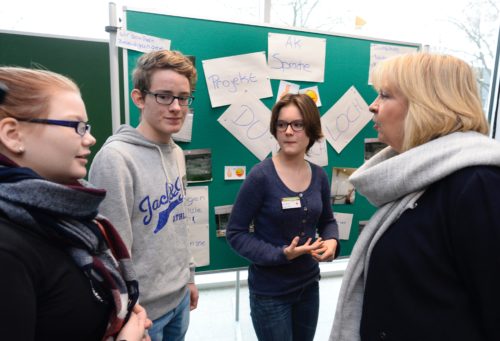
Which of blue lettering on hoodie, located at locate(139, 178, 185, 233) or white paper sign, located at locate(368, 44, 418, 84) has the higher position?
white paper sign, located at locate(368, 44, 418, 84)

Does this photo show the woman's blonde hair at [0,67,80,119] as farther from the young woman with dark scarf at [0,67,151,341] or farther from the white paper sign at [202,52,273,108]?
the white paper sign at [202,52,273,108]

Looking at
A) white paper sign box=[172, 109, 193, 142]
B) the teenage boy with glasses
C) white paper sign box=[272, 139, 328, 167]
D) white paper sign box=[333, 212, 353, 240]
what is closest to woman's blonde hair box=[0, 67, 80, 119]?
Result: the teenage boy with glasses

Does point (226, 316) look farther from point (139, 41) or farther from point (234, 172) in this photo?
point (139, 41)

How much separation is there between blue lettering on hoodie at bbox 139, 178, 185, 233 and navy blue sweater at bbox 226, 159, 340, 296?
0.88 feet

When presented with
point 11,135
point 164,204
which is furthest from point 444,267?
point 11,135

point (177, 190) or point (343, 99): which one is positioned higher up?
point (343, 99)

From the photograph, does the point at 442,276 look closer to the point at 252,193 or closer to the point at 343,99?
the point at 252,193

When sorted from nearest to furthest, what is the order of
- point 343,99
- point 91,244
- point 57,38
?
1. point 91,244
2. point 57,38
3. point 343,99

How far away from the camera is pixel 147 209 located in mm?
1052

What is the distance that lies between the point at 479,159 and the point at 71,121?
0.94 meters

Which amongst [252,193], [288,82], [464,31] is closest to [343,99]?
[288,82]

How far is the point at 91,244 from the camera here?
66 centimetres

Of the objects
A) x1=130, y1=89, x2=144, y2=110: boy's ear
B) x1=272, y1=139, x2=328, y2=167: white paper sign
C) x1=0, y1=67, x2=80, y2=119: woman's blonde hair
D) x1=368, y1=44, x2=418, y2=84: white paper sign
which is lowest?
x1=272, y1=139, x2=328, y2=167: white paper sign

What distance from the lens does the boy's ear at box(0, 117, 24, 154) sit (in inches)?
23.0
